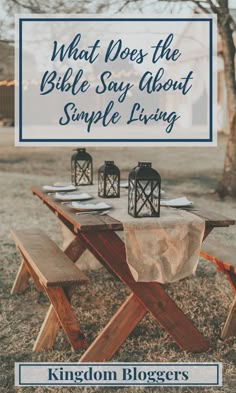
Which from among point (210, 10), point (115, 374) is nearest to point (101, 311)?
point (115, 374)

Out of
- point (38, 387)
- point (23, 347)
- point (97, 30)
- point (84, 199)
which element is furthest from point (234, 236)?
point (38, 387)

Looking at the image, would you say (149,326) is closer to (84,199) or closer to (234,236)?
(84,199)

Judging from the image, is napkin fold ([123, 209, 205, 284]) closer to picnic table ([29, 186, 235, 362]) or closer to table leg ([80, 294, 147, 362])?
picnic table ([29, 186, 235, 362])

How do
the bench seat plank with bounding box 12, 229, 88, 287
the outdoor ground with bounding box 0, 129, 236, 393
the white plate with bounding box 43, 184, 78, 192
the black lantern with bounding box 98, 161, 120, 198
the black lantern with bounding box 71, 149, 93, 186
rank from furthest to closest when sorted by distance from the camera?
the black lantern with bounding box 71, 149, 93, 186 → the white plate with bounding box 43, 184, 78, 192 → the black lantern with bounding box 98, 161, 120, 198 → the outdoor ground with bounding box 0, 129, 236, 393 → the bench seat plank with bounding box 12, 229, 88, 287

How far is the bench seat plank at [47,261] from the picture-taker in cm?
294

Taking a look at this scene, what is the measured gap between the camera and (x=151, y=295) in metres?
3.00

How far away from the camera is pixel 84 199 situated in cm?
358

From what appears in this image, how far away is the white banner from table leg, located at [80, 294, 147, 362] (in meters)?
0.12

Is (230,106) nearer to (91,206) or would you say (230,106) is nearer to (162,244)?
(91,206)

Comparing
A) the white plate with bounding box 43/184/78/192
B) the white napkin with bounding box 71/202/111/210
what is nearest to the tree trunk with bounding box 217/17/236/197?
the white plate with bounding box 43/184/78/192

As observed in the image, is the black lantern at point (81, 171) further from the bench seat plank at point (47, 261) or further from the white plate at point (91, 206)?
the white plate at point (91, 206)

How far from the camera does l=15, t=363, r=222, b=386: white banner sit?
2.71 m

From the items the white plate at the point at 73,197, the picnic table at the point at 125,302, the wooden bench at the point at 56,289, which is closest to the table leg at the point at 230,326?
the picnic table at the point at 125,302

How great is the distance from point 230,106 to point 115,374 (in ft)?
18.8
